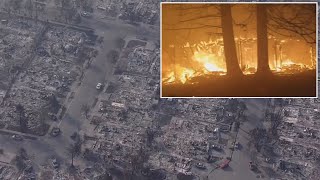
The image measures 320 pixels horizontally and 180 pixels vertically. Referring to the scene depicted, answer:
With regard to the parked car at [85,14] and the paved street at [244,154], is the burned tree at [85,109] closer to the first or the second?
the paved street at [244,154]

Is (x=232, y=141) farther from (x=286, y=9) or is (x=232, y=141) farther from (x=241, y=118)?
(x=286, y=9)

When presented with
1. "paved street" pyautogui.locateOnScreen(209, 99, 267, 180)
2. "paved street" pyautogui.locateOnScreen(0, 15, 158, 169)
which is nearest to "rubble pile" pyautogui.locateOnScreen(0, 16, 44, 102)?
"paved street" pyautogui.locateOnScreen(0, 15, 158, 169)

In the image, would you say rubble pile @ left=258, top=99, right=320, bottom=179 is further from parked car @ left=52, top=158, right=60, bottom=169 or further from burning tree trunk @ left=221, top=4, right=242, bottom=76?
burning tree trunk @ left=221, top=4, right=242, bottom=76

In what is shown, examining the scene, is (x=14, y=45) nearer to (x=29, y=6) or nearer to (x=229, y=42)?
(x=29, y=6)

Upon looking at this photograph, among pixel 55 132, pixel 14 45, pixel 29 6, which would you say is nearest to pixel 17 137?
pixel 55 132

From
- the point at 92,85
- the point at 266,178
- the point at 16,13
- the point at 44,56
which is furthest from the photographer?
the point at 16,13

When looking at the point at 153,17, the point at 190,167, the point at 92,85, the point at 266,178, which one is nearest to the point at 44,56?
the point at 92,85
